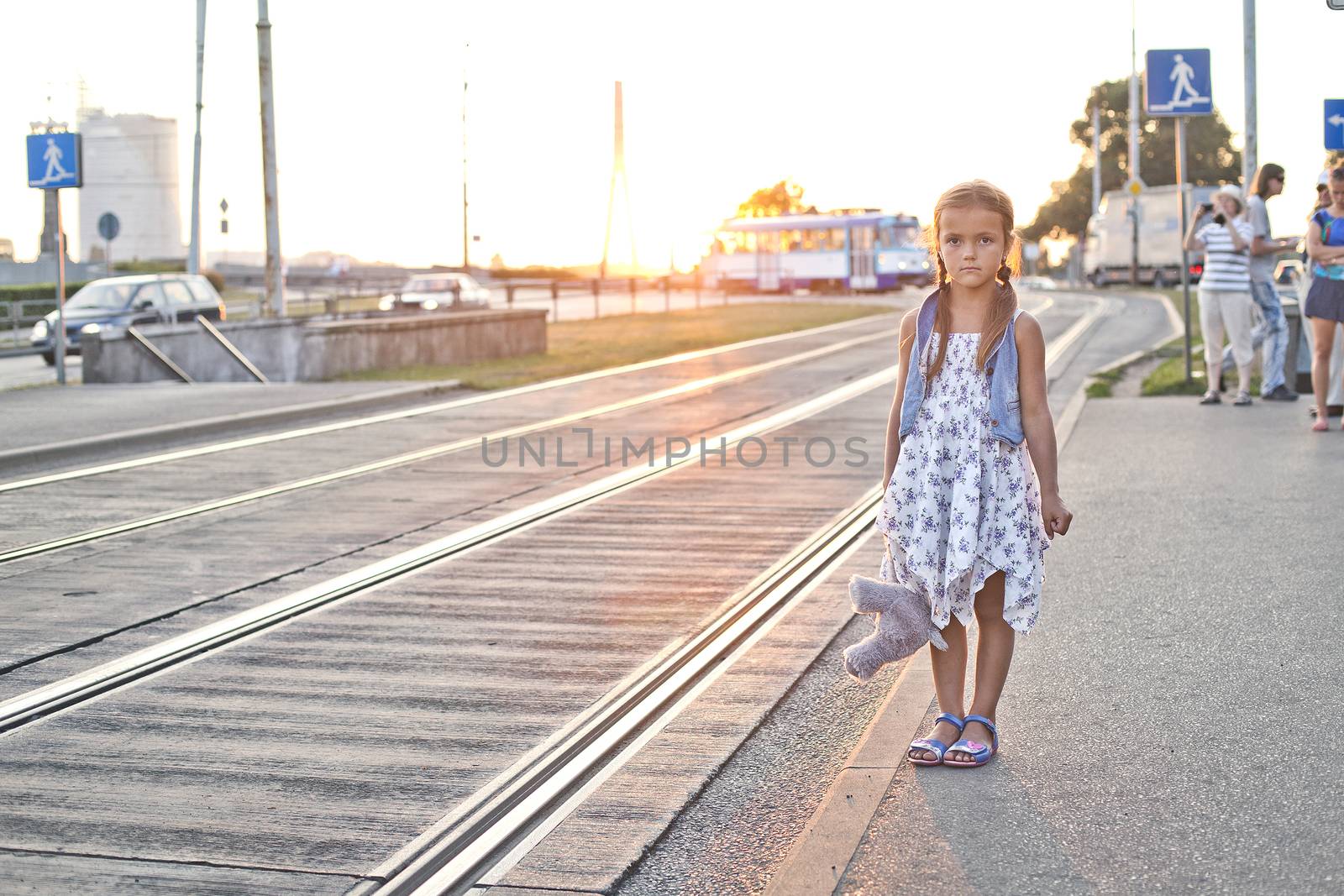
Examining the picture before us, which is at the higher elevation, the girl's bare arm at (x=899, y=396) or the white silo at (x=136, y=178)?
the white silo at (x=136, y=178)

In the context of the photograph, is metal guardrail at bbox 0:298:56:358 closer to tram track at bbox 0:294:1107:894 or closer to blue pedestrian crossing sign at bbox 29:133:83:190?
blue pedestrian crossing sign at bbox 29:133:83:190

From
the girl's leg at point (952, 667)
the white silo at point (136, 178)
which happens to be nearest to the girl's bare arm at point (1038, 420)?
the girl's leg at point (952, 667)

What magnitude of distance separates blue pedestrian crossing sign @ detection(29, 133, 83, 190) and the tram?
38810 mm

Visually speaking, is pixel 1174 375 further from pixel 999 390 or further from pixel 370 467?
pixel 999 390

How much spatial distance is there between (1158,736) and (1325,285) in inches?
310

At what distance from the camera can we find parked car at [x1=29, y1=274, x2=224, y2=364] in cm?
2866

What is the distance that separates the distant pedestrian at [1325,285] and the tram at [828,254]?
144 feet

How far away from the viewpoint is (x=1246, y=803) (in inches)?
164

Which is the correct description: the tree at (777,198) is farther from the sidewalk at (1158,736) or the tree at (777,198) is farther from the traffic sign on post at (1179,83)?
the sidewalk at (1158,736)

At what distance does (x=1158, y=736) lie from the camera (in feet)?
15.8

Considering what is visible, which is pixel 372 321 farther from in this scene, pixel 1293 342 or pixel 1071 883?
pixel 1071 883

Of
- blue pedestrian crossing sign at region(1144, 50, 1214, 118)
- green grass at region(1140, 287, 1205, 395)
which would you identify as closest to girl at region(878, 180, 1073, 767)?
green grass at region(1140, 287, 1205, 395)

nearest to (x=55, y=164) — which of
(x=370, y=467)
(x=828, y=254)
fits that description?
(x=370, y=467)

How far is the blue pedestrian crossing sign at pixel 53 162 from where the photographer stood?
64.1ft
